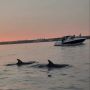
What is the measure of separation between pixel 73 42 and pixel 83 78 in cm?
8419

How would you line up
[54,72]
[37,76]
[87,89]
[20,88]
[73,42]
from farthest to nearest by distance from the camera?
1. [73,42]
2. [54,72]
3. [37,76]
4. [20,88]
5. [87,89]

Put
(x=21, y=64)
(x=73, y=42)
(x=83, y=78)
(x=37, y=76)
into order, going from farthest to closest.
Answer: (x=73, y=42) < (x=21, y=64) < (x=37, y=76) < (x=83, y=78)

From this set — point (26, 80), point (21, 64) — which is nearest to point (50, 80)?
point (26, 80)

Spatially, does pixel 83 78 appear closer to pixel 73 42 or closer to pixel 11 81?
pixel 11 81

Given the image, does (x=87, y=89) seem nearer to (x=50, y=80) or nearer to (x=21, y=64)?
(x=50, y=80)

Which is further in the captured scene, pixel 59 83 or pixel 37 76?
pixel 37 76

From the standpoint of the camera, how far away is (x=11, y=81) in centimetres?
3341

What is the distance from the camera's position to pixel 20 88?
28.9m

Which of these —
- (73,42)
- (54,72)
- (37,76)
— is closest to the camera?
(37,76)

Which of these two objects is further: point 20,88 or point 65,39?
point 65,39

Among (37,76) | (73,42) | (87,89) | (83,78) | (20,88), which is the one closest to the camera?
(87,89)

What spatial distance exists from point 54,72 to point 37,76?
2990 millimetres

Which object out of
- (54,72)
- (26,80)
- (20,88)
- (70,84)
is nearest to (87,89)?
(70,84)

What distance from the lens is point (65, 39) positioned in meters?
118
